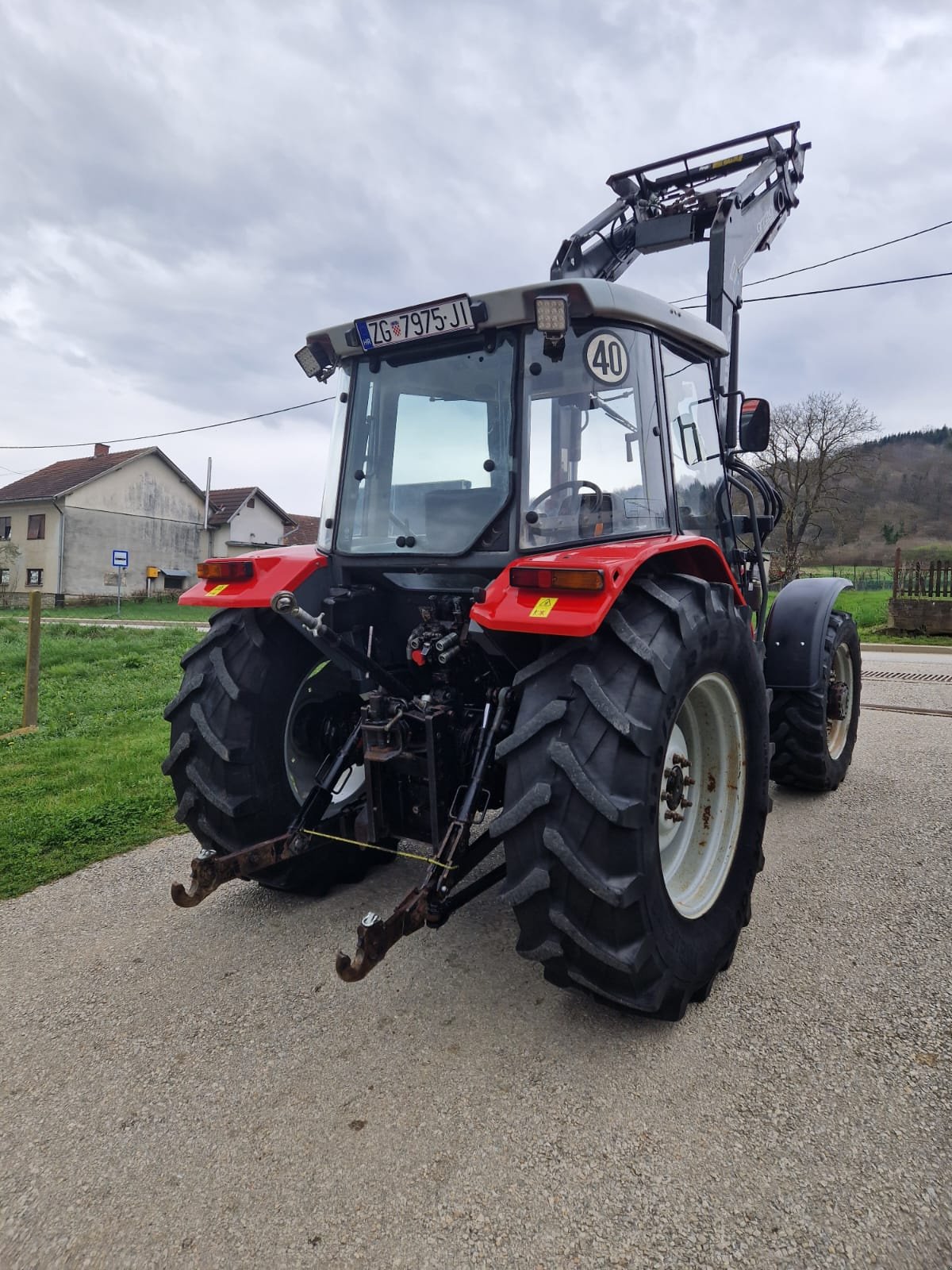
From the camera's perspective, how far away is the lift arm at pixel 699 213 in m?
4.57

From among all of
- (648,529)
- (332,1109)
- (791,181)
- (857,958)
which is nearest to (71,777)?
(332,1109)

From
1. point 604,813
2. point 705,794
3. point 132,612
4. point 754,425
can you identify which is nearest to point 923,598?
point 754,425

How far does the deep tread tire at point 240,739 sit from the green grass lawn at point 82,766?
3.78 feet

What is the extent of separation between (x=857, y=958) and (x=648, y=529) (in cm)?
168

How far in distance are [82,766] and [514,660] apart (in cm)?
419

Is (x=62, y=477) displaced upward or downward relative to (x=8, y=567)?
upward

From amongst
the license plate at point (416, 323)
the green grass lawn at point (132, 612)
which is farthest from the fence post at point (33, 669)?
the green grass lawn at point (132, 612)

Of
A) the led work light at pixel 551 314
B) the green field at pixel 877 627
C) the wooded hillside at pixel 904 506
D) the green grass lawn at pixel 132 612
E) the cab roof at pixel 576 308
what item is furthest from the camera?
the wooded hillside at pixel 904 506

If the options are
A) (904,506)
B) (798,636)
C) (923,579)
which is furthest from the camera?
(904,506)

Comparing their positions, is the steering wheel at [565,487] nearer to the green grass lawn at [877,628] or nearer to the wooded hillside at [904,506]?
the green grass lawn at [877,628]

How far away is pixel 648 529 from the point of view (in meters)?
2.92

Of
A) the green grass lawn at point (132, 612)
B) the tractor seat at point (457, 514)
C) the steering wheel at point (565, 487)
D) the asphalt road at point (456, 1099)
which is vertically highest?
the steering wheel at point (565, 487)

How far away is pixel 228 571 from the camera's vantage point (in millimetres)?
3117

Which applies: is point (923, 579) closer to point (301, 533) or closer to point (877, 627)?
point (877, 627)
